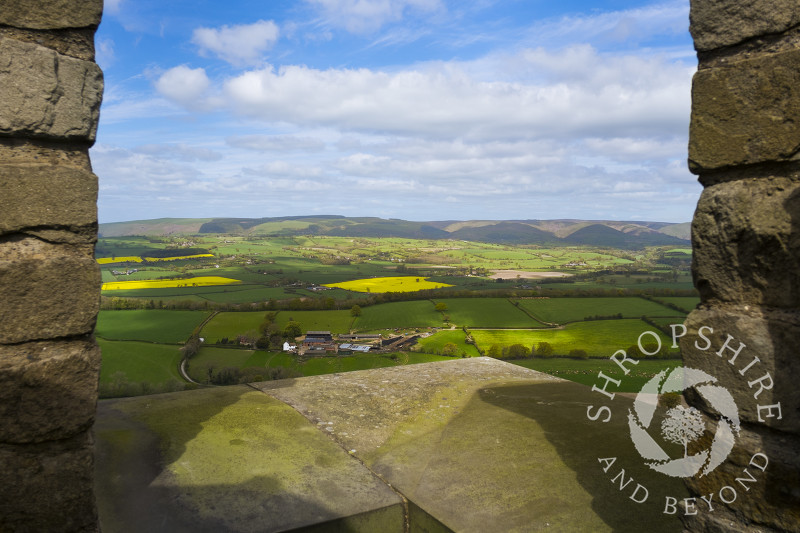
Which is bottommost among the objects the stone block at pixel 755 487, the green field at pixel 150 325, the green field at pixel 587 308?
the green field at pixel 150 325

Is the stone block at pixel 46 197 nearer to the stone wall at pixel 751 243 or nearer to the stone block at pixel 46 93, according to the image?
the stone block at pixel 46 93

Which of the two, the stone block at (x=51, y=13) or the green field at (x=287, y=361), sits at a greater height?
the stone block at (x=51, y=13)

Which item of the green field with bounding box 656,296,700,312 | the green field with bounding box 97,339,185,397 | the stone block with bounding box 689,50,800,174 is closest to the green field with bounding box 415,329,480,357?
the green field with bounding box 97,339,185,397

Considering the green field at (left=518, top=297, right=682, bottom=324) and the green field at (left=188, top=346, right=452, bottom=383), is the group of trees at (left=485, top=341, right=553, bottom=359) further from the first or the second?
the green field at (left=518, top=297, right=682, bottom=324)

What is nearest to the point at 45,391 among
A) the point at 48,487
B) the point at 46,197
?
the point at 48,487

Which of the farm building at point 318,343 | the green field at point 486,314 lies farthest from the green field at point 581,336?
the farm building at point 318,343

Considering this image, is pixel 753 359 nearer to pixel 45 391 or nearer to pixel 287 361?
pixel 45 391

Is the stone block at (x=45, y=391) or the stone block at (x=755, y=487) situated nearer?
the stone block at (x=755, y=487)
